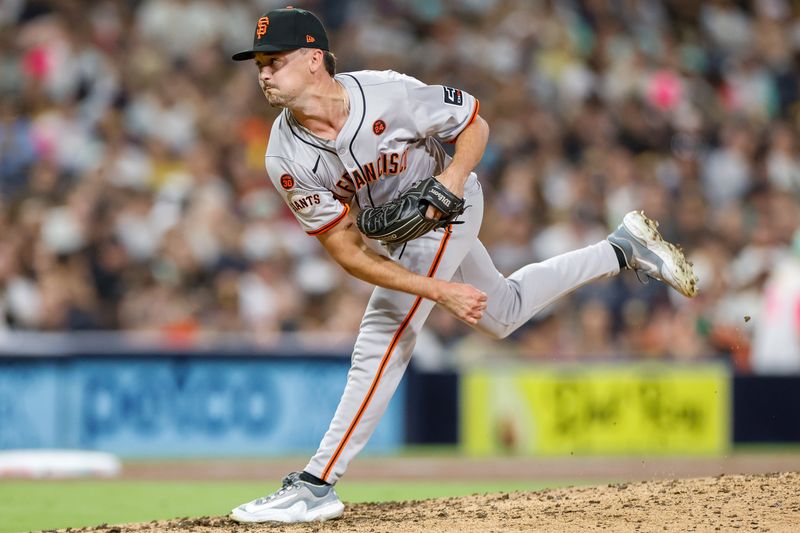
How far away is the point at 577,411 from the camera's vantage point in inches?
450

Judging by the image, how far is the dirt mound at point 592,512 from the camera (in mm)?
5492

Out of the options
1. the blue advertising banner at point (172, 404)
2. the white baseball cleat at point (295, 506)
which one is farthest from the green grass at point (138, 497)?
the blue advertising banner at point (172, 404)

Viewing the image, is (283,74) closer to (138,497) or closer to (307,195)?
(307,195)

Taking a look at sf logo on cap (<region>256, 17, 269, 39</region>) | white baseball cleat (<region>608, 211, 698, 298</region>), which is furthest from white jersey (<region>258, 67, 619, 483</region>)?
white baseball cleat (<region>608, 211, 698, 298</region>)

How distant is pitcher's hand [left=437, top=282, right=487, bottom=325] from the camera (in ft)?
17.9

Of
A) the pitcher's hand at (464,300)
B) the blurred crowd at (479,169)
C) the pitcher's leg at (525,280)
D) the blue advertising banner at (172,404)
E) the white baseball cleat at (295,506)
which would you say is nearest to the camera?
the pitcher's hand at (464,300)

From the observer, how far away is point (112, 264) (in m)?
11.4

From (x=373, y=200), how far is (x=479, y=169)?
295 inches

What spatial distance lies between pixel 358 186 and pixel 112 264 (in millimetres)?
5983

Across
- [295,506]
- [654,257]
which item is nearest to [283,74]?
[295,506]

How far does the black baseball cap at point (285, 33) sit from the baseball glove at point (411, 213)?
74cm

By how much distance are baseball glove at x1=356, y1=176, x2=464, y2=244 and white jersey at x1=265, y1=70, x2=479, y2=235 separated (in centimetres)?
21

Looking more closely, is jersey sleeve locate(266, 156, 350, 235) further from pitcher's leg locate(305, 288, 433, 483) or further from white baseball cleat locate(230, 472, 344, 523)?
white baseball cleat locate(230, 472, 344, 523)

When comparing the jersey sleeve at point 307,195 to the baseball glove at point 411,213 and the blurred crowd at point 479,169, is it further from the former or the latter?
the blurred crowd at point 479,169
